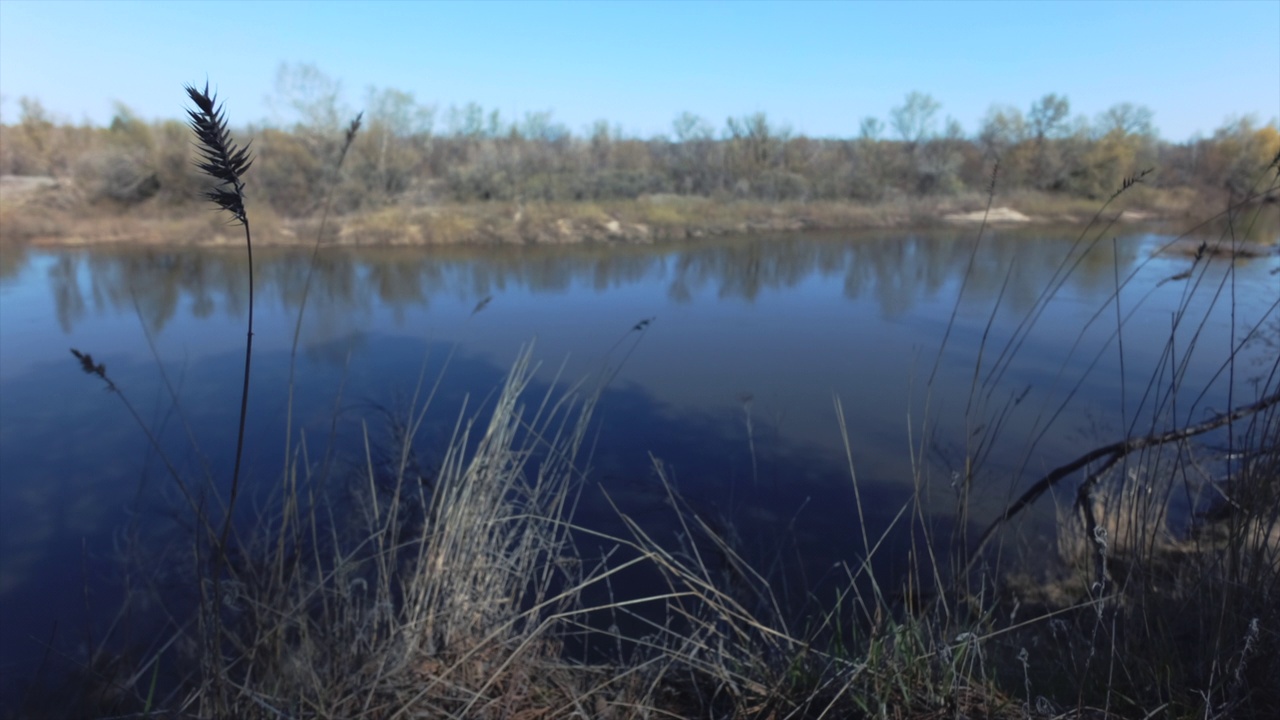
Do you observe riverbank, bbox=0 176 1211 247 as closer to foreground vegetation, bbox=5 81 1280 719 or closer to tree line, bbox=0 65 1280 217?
tree line, bbox=0 65 1280 217

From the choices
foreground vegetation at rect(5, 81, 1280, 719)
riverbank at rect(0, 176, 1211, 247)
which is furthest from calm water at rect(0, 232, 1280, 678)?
riverbank at rect(0, 176, 1211, 247)

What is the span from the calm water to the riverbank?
238 centimetres

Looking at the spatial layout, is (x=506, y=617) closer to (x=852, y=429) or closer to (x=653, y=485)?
(x=653, y=485)

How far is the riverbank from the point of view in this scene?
1297 cm

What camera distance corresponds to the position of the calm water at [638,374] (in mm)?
3559

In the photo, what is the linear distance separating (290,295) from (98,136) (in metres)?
13.8

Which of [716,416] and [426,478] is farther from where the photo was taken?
[716,416]

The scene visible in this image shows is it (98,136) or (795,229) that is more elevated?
(98,136)

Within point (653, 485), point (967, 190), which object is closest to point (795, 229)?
point (967, 190)

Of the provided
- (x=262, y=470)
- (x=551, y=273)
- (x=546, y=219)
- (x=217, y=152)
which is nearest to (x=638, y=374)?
(x=262, y=470)

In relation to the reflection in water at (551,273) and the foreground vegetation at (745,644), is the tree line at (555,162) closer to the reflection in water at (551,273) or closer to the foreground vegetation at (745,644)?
the reflection in water at (551,273)

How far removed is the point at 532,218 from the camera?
1583 centimetres

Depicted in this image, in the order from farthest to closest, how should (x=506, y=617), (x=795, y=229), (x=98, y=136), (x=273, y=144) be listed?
(x=98, y=136) → (x=795, y=229) → (x=273, y=144) → (x=506, y=617)

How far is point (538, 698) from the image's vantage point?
1741 mm
